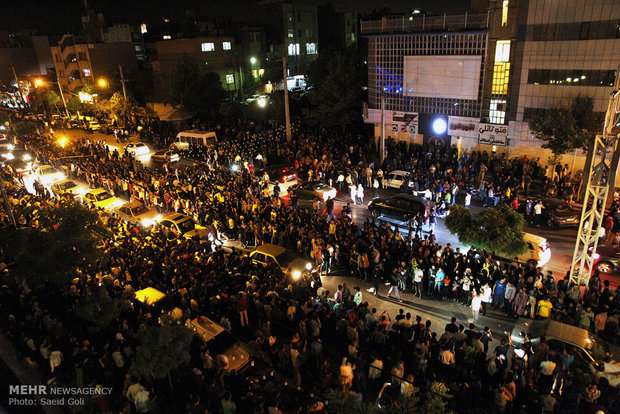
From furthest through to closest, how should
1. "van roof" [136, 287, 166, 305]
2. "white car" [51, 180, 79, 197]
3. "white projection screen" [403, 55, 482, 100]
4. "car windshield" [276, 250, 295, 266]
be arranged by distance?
"white projection screen" [403, 55, 482, 100] → "white car" [51, 180, 79, 197] → "car windshield" [276, 250, 295, 266] → "van roof" [136, 287, 166, 305]

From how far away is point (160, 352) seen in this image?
28.5ft

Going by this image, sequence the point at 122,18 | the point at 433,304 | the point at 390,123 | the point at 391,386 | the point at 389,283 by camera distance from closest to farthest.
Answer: the point at 391,386 → the point at 433,304 → the point at 389,283 → the point at 390,123 → the point at 122,18

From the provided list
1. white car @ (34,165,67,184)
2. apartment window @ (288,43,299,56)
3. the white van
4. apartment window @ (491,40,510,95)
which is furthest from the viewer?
apartment window @ (288,43,299,56)

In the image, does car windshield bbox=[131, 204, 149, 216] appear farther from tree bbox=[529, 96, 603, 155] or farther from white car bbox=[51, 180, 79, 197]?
tree bbox=[529, 96, 603, 155]

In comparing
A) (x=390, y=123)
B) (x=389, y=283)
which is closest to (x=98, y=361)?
A: (x=389, y=283)

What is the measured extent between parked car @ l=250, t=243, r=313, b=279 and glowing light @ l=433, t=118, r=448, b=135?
706 inches

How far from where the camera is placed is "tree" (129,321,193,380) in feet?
28.1

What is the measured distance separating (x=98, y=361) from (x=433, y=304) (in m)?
9.72

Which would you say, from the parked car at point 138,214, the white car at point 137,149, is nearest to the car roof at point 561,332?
the parked car at point 138,214

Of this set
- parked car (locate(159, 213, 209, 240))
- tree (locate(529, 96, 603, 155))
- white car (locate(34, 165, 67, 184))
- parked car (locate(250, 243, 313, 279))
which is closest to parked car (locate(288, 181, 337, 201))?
parked car (locate(159, 213, 209, 240))

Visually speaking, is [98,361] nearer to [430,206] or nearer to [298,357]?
[298,357]

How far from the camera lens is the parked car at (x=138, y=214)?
20219mm

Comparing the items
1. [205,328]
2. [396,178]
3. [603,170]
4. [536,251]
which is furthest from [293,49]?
[205,328]

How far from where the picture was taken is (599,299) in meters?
11.7
